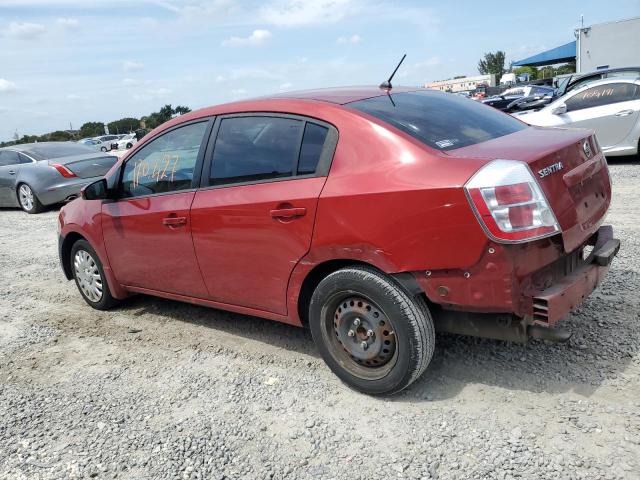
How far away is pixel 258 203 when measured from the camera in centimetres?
336

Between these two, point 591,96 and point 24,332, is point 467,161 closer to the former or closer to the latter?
point 24,332

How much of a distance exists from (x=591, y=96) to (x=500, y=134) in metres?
7.36

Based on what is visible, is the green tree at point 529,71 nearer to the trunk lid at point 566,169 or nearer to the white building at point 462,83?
the white building at point 462,83

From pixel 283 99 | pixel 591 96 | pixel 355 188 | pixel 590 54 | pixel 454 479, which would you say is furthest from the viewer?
pixel 590 54

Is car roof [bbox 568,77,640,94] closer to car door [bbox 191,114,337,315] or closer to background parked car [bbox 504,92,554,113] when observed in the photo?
background parked car [bbox 504,92,554,113]

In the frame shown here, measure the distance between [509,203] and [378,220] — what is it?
642mm

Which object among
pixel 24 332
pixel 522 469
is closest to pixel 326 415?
pixel 522 469

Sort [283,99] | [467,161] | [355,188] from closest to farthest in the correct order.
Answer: [467,161] → [355,188] → [283,99]

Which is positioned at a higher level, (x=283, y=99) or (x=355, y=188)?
(x=283, y=99)

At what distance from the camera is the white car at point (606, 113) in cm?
917

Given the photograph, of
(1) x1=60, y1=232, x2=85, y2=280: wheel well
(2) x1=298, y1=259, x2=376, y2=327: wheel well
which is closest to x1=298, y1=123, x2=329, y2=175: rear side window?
(2) x1=298, y1=259, x2=376, y2=327: wheel well

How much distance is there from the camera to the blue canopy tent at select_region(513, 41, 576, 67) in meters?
44.4

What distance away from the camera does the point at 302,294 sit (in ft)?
11.0

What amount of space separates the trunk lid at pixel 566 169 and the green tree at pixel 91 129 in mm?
Answer: 71891
